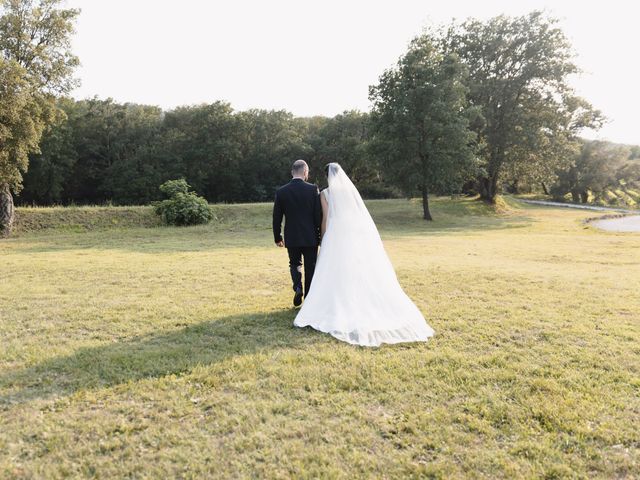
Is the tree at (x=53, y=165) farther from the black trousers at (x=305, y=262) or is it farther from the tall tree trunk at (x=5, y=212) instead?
the black trousers at (x=305, y=262)

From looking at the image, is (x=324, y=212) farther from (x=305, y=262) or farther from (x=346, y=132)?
(x=346, y=132)

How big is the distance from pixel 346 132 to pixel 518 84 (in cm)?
2452

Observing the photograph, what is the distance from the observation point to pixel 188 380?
16.4ft

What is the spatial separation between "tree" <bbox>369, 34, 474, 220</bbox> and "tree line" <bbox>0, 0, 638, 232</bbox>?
0.10 m

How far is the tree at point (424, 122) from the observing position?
30.4 meters

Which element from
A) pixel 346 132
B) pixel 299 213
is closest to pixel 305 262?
pixel 299 213

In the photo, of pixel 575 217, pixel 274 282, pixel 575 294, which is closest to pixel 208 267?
pixel 274 282

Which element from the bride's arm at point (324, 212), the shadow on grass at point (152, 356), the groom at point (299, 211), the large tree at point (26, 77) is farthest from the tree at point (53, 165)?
the shadow on grass at point (152, 356)

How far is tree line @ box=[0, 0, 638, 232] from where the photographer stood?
23.9 metres

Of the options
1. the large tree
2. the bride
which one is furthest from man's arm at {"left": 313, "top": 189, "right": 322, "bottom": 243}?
the large tree

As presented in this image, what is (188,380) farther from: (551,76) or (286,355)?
(551,76)

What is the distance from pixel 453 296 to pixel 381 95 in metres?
26.6

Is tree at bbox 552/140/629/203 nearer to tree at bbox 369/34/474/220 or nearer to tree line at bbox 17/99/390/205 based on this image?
tree line at bbox 17/99/390/205

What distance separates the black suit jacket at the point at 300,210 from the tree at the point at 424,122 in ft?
81.1
